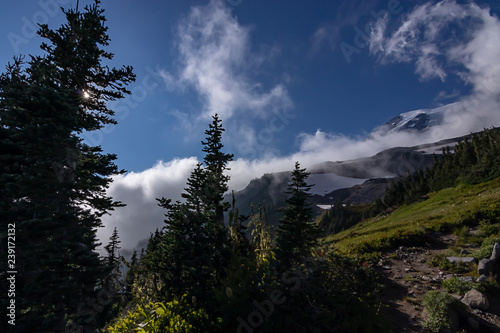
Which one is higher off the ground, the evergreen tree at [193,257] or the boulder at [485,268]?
the evergreen tree at [193,257]

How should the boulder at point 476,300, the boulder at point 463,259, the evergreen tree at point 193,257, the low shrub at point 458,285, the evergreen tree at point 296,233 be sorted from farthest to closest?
the boulder at point 463,259 < the low shrub at point 458,285 < the evergreen tree at point 296,233 < the boulder at point 476,300 < the evergreen tree at point 193,257

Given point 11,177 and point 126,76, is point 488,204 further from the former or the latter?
point 11,177

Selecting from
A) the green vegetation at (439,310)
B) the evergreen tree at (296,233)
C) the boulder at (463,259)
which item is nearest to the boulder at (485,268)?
the boulder at (463,259)

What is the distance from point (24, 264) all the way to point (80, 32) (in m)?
9.46

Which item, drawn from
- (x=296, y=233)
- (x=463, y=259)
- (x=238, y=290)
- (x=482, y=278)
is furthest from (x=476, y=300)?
(x=238, y=290)

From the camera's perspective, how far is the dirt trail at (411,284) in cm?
717

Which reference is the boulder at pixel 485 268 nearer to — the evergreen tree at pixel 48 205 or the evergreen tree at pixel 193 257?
the evergreen tree at pixel 193 257

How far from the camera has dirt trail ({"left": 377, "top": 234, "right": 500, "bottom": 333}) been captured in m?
7.17

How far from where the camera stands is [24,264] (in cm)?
727

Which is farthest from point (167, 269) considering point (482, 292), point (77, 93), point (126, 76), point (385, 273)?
point (482, 292)

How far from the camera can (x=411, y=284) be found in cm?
971

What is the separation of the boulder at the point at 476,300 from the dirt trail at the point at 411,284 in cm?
20

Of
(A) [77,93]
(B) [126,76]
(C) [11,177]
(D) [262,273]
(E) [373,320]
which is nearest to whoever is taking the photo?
(E) [373,320]

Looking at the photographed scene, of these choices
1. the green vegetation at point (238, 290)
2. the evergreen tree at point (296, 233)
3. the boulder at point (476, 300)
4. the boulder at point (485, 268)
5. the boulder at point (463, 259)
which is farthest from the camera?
the boulder at point (463, 259)
